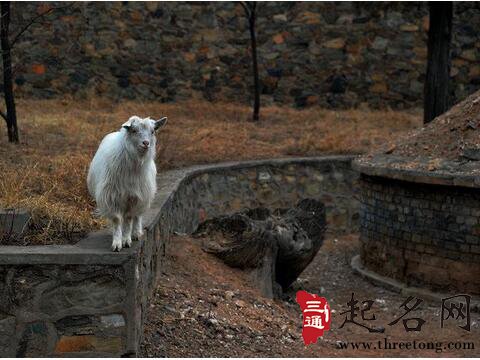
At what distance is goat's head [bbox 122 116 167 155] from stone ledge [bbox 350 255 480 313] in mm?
4202

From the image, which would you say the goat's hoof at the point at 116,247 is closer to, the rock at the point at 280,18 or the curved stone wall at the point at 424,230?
the curved stone wall at the point at 424,230

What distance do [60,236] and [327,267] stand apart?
5.16 metres

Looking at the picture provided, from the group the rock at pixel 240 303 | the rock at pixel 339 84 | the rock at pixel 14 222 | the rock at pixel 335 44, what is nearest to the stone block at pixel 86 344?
Result: the rock at pixel 14 222

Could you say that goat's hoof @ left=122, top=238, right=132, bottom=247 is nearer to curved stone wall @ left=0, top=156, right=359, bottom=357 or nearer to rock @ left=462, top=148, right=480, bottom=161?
curved stone wall @ left=0, top=156, right=359, bottom=357

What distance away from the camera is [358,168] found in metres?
8.98

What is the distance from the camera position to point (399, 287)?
27.2 feet

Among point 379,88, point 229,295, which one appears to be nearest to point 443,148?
point 229,295

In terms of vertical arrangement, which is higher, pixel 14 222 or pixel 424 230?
pixel 14 222

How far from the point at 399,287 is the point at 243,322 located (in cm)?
292

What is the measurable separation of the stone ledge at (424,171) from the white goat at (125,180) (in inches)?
144

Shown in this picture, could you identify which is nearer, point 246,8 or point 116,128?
point 116,128

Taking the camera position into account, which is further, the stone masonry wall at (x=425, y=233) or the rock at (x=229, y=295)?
the stone masonry wall at (x=425, y=233)

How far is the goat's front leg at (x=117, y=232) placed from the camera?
4.89 metres

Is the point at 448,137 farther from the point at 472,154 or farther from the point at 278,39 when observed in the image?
the point at 278,39
